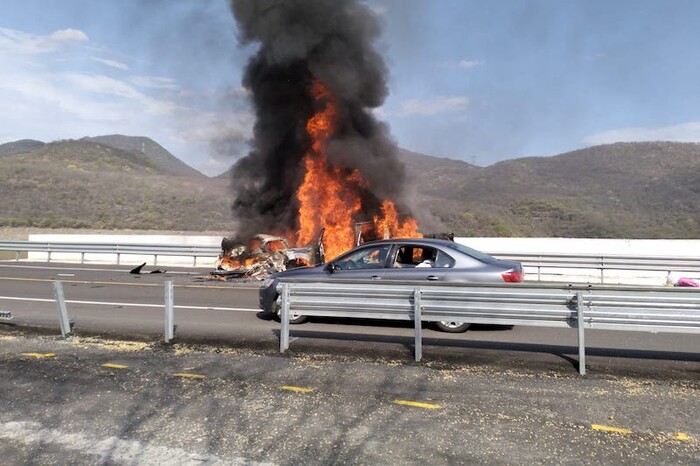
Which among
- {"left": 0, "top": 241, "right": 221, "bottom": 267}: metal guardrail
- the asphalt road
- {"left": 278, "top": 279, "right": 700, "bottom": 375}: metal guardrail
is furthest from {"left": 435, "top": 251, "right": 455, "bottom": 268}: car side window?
{"left": 0, "top": 241, "right": 221, "bottom": 267}: metal guardrail

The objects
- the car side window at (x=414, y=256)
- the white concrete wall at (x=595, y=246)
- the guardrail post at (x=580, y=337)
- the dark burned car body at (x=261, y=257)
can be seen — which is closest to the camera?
the guardrail post at (x=580, y=337)

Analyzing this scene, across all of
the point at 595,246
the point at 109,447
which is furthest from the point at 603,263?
the point at 109,447

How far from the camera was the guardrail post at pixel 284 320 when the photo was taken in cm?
703

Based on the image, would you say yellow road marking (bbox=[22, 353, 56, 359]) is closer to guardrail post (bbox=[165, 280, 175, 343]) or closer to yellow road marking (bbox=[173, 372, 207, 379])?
guardrail post (bbox=[165, 280, 175, 343])

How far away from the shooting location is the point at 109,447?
13.5ft

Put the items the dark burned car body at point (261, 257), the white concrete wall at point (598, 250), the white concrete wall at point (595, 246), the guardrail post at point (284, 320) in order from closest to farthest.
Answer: the guardrail post at point (284, 320)
the dark burned car body at point (261, 257)
the white concrete wall at point (598, 250)
the white concrete wall at point (595, 246)

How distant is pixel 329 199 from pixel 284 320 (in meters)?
14.8

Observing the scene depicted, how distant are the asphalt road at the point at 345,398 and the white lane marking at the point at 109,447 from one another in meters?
0.02

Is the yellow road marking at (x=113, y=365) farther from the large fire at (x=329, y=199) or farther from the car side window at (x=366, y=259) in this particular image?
the large fire at (x=329, y=199)

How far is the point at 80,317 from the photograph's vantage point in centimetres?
991

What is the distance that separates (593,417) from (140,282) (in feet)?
44.8

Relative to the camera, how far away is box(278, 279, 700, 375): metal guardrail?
6.09 metres

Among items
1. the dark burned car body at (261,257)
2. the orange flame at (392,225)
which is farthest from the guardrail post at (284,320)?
the orange flame at (392,225)

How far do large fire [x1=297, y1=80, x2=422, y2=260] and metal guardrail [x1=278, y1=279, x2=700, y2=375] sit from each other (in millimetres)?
11945
